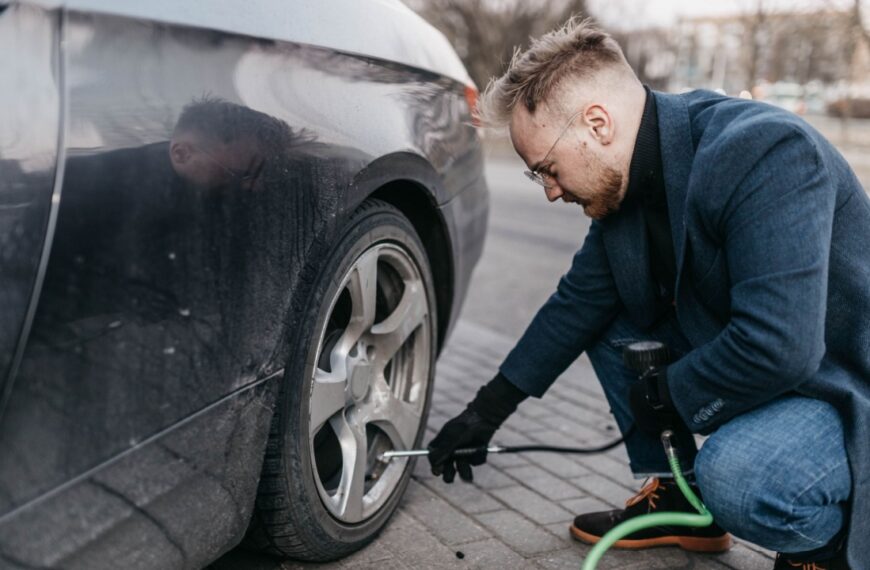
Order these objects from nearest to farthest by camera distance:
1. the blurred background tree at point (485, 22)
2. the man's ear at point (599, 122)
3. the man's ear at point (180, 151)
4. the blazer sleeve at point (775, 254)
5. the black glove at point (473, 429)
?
the man's ear at point (180, 151)
the blazer sleeve at point (775, 254)
the man's ear at point (599, 122)
the black glove at point (473, 429)
the blurred background tree at point (485, 22)

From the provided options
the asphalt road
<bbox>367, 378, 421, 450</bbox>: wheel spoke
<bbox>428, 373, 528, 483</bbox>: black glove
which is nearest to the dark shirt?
<bbox>428, 373, 528, 483</bbox>: black glove

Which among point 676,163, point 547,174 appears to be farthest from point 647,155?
point 547,174

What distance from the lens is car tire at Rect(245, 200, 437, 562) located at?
1.89m

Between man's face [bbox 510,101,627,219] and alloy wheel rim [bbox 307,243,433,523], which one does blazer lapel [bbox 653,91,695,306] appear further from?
alloy wheel rim [bbox 307,243,433,523]

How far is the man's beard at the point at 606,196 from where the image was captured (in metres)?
2.03

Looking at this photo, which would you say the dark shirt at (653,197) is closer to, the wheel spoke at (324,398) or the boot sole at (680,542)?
the boot sole at (680,542)

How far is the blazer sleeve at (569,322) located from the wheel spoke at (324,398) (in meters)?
0.57

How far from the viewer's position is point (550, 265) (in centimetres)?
730

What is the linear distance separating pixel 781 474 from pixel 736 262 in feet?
1.45

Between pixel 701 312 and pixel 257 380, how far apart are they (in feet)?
3.27

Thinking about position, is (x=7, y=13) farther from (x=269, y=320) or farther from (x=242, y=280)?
(x=269, y=320)

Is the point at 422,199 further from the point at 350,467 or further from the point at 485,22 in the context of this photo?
the point at 485,22

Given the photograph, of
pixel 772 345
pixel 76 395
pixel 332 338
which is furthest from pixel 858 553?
pixel 76 395

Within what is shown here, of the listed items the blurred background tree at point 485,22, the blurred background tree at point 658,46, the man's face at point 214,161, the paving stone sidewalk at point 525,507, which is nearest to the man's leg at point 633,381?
the paving stone sidewalk at point 525,507
